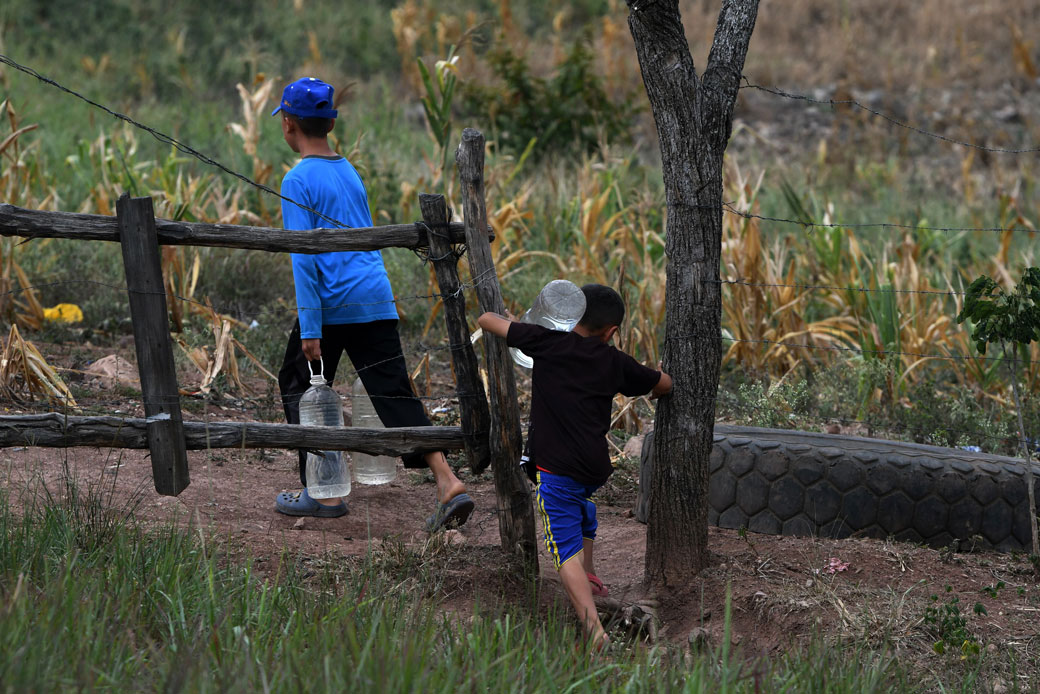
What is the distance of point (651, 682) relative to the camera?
294cm

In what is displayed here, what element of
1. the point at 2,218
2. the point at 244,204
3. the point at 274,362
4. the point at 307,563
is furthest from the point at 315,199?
the point at 244,204

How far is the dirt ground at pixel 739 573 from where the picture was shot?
11.8 ft

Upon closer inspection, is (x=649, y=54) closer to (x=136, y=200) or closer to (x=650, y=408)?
(x=136, y=200)

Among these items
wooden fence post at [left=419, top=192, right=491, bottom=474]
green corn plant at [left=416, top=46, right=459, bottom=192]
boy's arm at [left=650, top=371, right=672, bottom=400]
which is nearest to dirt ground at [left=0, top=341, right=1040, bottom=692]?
wooden fence post at [left=419, top=192, right=491, bottom=474]

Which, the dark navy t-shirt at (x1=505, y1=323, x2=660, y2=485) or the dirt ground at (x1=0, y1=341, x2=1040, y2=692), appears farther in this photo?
the dark navy t-shirt at (x1=505, y1=323, x2=660, y2=485)

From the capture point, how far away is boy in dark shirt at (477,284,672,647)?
12.2 ft

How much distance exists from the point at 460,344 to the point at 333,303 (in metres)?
0.70

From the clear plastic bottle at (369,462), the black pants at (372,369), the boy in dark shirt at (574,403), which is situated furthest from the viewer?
the clear plastic bottle at (369,462)

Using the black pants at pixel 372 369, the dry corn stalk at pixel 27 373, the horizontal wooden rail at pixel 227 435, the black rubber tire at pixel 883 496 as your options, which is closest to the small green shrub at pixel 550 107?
the dry corn stalk at pixel 27 373

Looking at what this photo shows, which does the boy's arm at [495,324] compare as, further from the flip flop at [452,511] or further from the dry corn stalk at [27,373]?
the dry corn stalk at [27,373]

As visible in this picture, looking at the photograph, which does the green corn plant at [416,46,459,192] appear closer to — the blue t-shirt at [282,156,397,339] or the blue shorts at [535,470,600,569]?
the blue t-shirt at [282,156,397,339]

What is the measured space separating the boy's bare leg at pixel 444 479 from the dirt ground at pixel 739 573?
0.60 ft

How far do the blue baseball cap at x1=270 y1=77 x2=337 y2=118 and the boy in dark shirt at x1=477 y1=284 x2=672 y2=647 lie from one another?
1.26m

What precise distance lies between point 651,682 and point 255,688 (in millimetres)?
1065
